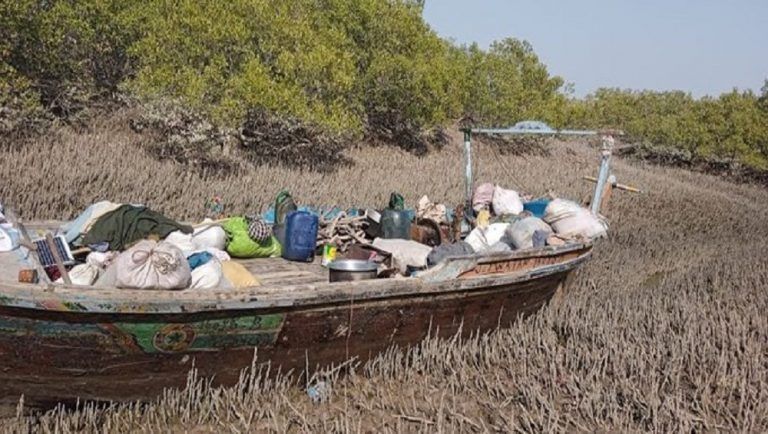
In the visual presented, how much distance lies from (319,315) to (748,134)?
25575mm

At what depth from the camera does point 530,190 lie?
14.7 metres

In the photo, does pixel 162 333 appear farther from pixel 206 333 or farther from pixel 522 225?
pixel 522 225

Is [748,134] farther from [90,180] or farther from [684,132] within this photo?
[90,180]

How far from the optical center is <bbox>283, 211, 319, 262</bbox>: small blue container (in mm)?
Result: 5559

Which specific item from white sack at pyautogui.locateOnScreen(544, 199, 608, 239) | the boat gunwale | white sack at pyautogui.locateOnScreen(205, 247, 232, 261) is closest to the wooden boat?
the boat gunwale

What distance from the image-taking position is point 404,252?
209 inches

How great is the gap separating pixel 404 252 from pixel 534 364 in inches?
56.9

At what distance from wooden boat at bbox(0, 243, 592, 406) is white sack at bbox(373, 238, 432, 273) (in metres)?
0.66

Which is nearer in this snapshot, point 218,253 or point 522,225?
point 218,253

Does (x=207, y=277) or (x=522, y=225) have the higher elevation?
(x=522, y=225)

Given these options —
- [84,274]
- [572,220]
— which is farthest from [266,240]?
[572,220]

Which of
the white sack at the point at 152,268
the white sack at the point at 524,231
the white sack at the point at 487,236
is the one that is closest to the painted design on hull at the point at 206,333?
the white sack at the point at 152,268

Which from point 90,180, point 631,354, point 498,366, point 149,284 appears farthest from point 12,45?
point 631,354

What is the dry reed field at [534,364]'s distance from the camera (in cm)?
362
